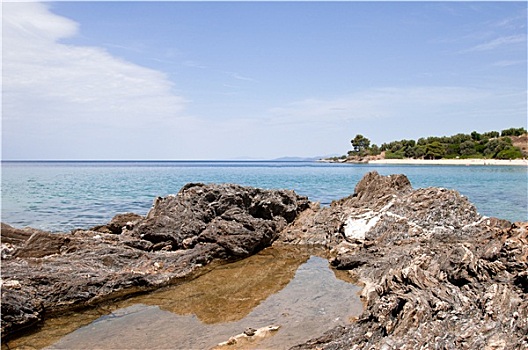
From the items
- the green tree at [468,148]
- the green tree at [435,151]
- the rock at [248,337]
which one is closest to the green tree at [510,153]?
the green tree at [468,148]

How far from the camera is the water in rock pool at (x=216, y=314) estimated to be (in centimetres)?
718

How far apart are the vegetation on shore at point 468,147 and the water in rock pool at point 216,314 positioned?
111084 millimetres

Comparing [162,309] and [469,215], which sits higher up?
[469,215]

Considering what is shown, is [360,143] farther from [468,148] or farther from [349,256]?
[349,256]

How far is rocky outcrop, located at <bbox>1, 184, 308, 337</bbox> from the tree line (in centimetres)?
10806

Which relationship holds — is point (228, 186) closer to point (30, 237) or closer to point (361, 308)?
point (30, 237)

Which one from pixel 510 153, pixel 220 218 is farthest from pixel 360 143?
pixel 220 218

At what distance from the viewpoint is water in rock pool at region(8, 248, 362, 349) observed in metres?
7.18

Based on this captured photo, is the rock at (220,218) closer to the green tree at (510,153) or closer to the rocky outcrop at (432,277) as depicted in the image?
the rocky outcrop at (432,277)

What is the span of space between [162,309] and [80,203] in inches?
871

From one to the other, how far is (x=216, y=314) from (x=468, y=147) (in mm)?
131689

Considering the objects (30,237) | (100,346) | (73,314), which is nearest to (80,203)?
(30,237)

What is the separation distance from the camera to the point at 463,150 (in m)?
125

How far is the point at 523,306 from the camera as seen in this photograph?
535 centimetres
